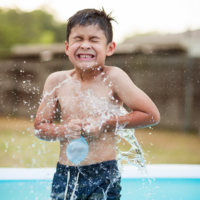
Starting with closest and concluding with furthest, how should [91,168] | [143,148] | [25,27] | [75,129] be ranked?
1. [75,129]
2. [91,168]
3. [143,148]
4. [25,27]

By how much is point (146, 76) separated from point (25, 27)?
3.34 metres

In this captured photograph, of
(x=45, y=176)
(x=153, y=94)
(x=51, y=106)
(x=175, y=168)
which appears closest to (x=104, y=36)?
(x=51, y=106)

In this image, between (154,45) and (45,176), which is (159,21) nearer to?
(154,45)

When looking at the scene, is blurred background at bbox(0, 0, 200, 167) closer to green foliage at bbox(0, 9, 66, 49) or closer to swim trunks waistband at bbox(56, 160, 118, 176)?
green foliage at bbox(0, 9, 66, 49)

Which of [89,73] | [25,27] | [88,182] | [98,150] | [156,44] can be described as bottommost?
[88,182]

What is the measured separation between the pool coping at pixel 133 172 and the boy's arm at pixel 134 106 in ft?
3.30

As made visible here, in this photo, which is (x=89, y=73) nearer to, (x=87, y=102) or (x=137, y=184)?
(x=87, y=102)

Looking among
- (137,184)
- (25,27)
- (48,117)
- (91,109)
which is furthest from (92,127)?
(25,27)

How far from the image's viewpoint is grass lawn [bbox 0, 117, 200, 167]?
11.7 ft

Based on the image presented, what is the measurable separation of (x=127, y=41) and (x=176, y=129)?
1.69 metres

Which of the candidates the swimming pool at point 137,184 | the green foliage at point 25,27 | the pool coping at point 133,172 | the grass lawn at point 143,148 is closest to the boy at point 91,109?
the swimming pool at point 137,184

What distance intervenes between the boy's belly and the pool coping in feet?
2.92

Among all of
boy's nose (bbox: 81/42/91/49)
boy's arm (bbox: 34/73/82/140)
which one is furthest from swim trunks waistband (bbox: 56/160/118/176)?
boy's nose (bbox: 81/42/91/49)

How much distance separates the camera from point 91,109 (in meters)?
1.49
